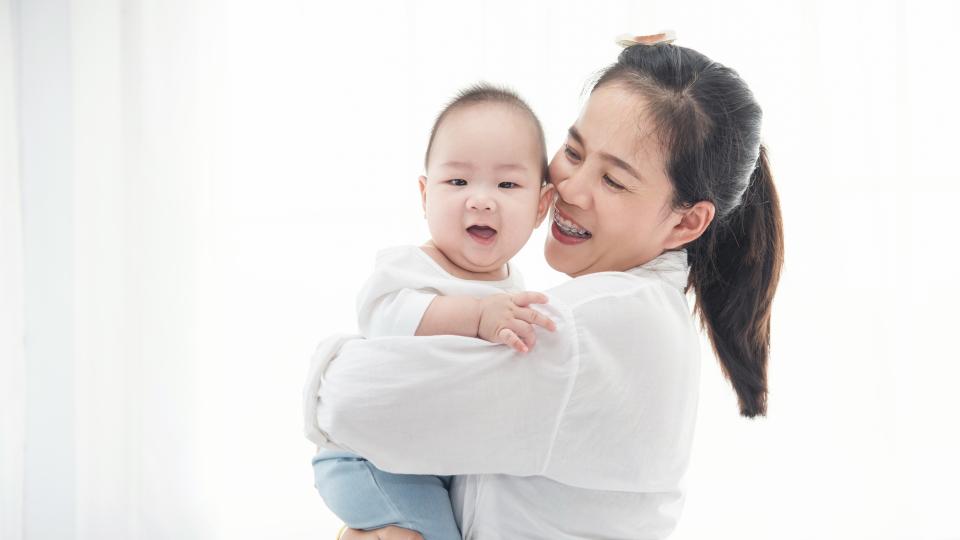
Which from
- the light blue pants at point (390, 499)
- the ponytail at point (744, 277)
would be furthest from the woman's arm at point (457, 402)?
the ponytail at point (744, 277)

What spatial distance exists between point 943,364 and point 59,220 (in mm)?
2975

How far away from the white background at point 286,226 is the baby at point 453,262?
137cm

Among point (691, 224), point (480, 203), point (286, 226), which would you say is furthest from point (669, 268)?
point (286, 226)

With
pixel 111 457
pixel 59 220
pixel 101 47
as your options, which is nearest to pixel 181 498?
pixel 111 457

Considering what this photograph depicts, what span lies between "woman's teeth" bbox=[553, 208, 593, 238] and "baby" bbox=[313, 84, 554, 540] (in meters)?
0.04

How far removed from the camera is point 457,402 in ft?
3.25

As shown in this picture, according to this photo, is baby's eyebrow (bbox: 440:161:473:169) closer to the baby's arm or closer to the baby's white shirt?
the baby's white shirt

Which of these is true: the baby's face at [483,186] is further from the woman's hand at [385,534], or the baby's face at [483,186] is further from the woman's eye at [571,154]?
the woman's hand at [385,534]

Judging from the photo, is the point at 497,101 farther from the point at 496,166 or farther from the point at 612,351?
the point at 612,351

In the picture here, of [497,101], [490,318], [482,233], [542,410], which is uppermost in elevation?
[497,101]

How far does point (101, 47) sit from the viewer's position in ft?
8.72

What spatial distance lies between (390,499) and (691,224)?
604mm

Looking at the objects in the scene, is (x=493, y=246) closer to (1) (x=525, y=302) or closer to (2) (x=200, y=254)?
(1) (x=525, y=302)

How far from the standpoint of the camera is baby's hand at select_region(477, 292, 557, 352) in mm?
985
